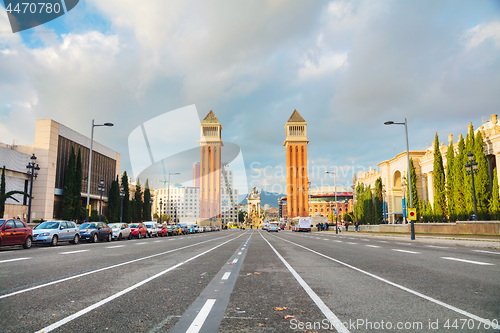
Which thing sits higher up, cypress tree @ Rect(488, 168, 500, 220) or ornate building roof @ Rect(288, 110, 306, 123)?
ornate building roof @ Rect(288, 110, 306, 123)

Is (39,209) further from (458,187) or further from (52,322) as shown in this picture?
(458,187)

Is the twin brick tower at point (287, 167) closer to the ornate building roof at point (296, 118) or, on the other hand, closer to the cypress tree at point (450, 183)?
the ornate building roof at point (296, 118)

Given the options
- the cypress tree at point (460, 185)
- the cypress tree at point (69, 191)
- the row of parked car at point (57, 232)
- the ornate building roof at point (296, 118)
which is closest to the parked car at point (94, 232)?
the row of parked car at point (57, 232)

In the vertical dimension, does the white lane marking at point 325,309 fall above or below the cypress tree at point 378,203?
below

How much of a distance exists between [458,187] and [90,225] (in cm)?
4239

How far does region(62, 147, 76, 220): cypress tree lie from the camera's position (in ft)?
175

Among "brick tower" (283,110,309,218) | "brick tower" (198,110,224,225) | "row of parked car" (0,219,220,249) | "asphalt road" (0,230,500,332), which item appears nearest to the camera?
"asphalt road" (0,230,500,332)

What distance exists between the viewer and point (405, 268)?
10.2 meters

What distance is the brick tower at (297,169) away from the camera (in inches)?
5812

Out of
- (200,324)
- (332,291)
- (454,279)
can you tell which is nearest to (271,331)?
(200,324)

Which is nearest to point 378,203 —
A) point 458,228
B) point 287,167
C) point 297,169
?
Result: point 458,228

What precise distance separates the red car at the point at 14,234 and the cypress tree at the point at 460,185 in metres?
45.1

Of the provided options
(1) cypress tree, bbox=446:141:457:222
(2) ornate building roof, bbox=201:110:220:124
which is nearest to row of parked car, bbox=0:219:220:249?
(1) cypress tree, bbox=446:141:457:222

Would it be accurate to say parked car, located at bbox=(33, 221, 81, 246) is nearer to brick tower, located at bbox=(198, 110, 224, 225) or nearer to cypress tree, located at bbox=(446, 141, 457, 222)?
cypress tree, located at bbox=(446, 141, 457, 222)
